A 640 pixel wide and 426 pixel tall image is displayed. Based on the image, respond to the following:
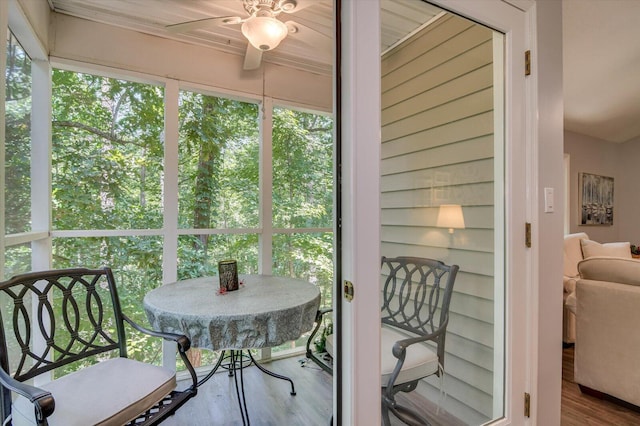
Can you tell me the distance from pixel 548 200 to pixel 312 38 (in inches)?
79.1

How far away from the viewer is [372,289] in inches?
41.3

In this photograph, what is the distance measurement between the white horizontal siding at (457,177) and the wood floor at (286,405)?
104cm

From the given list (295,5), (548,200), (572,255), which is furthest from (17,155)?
(572,255)

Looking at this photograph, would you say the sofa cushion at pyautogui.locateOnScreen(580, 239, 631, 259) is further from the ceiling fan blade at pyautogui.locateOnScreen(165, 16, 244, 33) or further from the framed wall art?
the ceiling fan blade at pyautogui.locateOnScreen(165, 16, 244, 33)

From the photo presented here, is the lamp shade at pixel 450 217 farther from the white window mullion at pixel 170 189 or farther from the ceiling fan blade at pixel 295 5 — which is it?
the white window mullion at pixel 170 189

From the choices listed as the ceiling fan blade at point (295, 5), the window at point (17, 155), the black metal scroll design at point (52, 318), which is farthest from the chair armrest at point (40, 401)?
the ceiling fan blade at point (295, 5)

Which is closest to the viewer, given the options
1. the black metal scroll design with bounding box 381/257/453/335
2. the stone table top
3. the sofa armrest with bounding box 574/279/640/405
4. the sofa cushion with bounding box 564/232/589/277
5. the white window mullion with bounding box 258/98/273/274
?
the black metal scroll design with bounding box 381/257/453/335

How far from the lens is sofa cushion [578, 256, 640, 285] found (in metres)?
1.98

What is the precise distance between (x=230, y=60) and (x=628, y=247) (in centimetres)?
487

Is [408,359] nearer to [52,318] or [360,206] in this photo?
[360,206]

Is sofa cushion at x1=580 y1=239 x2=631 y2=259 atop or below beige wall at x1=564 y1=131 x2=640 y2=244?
below

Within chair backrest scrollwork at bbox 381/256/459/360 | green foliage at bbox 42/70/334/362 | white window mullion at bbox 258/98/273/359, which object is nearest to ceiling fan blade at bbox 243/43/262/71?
white window mullion at bbox 258/98/273/359

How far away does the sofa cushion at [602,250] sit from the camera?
357cm

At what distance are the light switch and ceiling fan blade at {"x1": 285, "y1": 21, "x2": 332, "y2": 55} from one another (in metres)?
1.80
